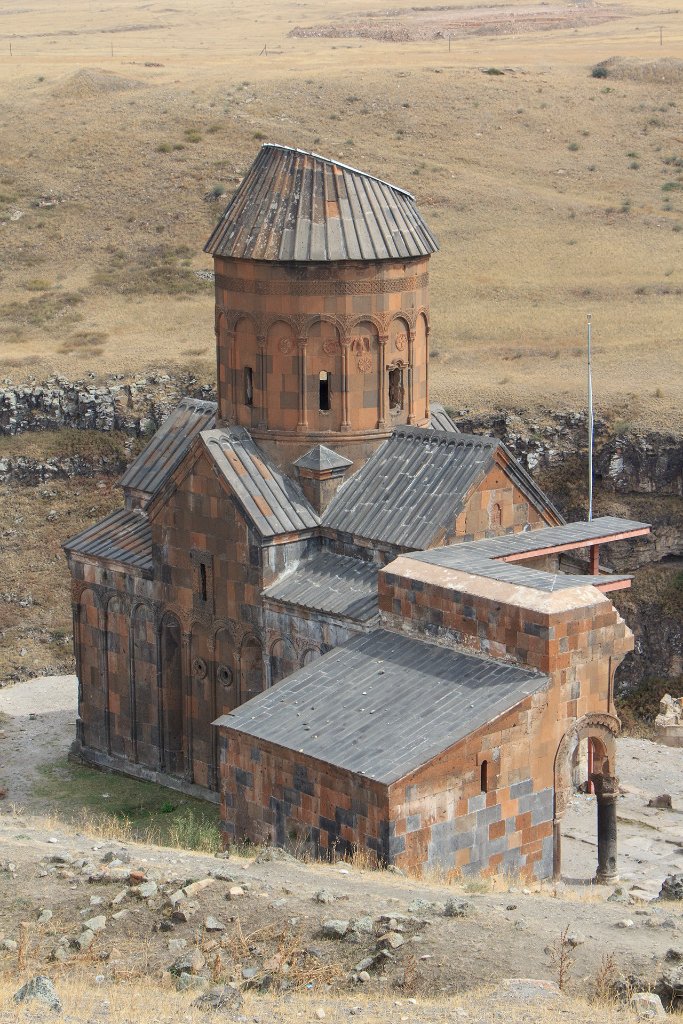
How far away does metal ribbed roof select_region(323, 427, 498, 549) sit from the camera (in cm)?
2388

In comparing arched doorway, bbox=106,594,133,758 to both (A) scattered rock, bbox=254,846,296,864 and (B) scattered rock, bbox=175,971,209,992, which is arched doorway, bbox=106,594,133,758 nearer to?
(A) scattered rock, bbox=254,846,296,864

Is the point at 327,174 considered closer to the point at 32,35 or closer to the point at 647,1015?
the point at 647,1015

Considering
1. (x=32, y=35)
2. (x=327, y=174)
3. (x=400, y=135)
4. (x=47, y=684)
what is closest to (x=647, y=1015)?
(x=327, y=174)

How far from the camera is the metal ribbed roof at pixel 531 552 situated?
71.2ft

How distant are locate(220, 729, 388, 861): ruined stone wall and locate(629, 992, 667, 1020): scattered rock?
5822mm

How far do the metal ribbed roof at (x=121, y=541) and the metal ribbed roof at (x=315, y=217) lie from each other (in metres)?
4.90

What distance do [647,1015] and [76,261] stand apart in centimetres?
4284

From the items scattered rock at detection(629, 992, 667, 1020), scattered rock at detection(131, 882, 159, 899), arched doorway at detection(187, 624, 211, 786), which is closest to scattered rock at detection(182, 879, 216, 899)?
scattered rock at detection(131, 882, 159, 899)

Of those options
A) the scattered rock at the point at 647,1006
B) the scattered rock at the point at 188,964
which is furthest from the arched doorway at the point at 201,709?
A: the scattered rock at the point at 647,1006

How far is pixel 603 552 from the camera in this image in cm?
3616

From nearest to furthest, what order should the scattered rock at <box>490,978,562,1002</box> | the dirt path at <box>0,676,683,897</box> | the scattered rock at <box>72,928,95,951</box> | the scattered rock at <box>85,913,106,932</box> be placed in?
the scattered rock at <box>490,978,562,1002</box>, the scattered rock at <box>72,928,95,951</box>, the scattered rock at <box>85,913,106,932</box>, the dirt path at <box>0,676,683,897</box>

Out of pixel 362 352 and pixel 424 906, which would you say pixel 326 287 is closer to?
pixel 362 352

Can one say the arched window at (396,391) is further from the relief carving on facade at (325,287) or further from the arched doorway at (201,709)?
the arched doorway at (201,709)

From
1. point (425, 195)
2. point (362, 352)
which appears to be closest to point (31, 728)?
point (362, 352)
